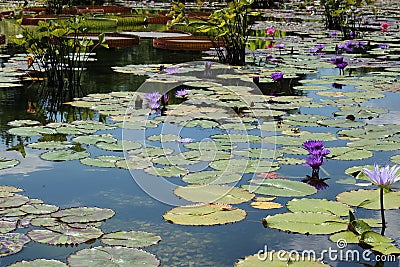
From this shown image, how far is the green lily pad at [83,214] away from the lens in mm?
2049

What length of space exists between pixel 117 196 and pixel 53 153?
0.58 meters

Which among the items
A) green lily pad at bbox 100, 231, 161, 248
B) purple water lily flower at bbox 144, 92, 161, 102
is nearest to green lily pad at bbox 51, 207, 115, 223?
green lily pad at bbox 100, 231, 161, 248

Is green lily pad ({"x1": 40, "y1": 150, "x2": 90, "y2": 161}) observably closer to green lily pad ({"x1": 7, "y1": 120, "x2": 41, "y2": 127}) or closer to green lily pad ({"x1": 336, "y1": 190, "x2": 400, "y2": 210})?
green lily pad ({"x1": 7, "y1": 120, "x2": 41, "y2": 127})

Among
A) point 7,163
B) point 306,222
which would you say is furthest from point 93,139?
point 306,222

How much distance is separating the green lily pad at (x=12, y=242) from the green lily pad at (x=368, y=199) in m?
1.01

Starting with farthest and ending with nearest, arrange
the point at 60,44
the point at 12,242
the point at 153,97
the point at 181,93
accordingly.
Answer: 1. the point at 60,44
2. the point at 181,93
3. the point at 153,97
4. the point at 12,242

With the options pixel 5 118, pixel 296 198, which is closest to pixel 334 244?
pixel 296 198

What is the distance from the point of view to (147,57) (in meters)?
6.20

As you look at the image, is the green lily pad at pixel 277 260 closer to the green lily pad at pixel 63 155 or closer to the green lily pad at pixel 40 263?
the green lily pad at pixel 40 263

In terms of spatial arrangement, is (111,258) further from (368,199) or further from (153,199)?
(368,199)

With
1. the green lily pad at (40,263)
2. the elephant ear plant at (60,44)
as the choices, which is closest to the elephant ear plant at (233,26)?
the elephant ear plant at (60,44)

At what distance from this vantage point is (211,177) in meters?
2.48

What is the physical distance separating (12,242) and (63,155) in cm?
95

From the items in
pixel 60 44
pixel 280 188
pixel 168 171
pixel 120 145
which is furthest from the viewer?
pixel 60 44
